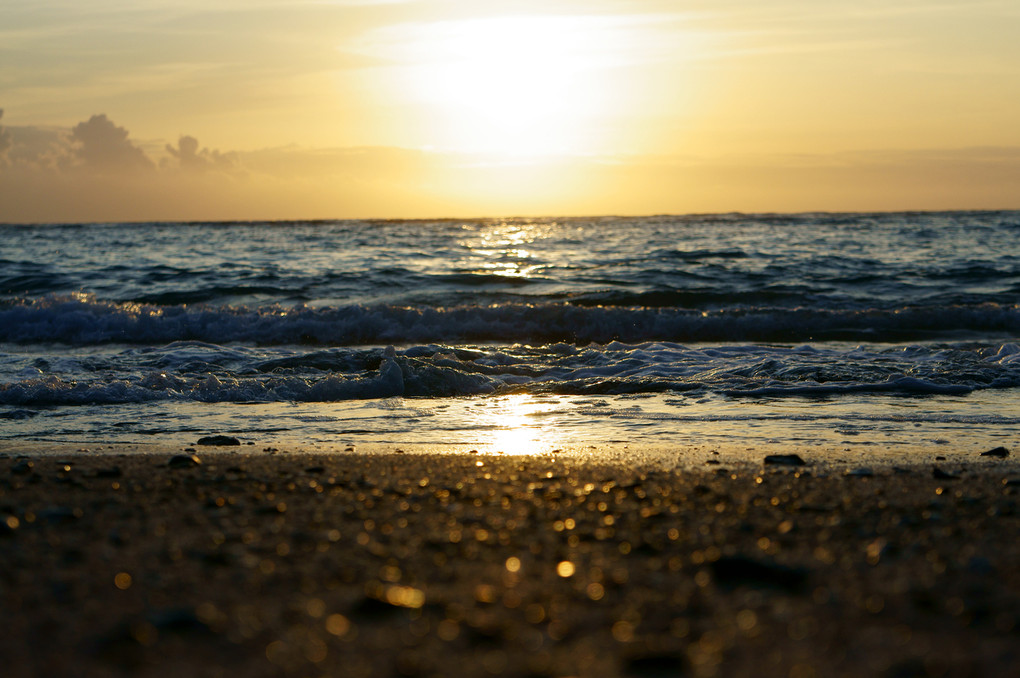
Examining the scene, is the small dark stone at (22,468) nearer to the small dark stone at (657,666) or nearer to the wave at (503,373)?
the wave at (503,373)

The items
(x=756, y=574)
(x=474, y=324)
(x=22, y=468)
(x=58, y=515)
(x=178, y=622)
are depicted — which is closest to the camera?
(x=178, y=622)

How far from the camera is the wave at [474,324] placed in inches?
481

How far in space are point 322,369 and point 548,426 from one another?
3.52m

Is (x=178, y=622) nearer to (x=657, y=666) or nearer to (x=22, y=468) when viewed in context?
(x=657, y=666)

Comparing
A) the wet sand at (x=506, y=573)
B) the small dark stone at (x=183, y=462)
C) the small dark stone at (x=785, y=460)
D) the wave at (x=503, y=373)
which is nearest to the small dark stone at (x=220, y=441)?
the small dark stone at (x=183, y=462)

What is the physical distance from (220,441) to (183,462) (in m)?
0.91

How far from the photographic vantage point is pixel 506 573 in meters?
2.48

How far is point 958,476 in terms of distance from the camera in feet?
13.3

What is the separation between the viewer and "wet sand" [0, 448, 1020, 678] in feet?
6.29

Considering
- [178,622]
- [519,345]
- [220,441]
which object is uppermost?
[178,622]

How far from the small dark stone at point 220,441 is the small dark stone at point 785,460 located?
3.21m

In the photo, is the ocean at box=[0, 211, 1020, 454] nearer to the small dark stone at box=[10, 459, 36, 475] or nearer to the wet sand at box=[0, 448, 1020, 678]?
the small dark stone at box=[10, 459, 36, 475]

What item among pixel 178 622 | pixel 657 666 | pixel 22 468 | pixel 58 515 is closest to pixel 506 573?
pixel 657 666

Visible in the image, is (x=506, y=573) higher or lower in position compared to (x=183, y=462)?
higher
